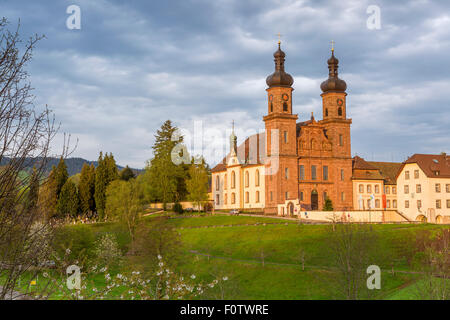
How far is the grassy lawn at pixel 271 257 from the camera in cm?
3559

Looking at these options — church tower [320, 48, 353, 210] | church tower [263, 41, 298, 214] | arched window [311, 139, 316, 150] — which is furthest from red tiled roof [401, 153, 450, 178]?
church tower [263, 41, 298, 214]

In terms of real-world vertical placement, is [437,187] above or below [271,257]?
above

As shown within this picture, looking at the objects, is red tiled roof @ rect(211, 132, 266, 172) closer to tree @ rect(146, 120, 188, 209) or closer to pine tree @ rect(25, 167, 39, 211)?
tree @ rect(146, 120, 188, 209)

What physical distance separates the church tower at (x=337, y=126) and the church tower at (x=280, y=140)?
7.64 m

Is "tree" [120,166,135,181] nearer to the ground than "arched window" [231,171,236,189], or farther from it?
farther from it

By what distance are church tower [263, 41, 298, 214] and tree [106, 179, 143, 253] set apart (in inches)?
765

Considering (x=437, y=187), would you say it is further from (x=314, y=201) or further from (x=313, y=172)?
(x=313, y=172)

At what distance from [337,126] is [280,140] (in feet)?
37.8

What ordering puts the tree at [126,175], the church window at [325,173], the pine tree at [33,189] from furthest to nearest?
the tree at [126,175], the church window at [325,173], the pine tree at [33,189]

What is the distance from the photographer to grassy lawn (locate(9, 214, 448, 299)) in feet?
117

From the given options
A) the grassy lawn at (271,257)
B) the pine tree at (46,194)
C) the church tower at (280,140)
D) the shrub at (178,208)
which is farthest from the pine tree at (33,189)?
the shrub at (178,208)

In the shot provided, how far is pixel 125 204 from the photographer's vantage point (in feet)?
214

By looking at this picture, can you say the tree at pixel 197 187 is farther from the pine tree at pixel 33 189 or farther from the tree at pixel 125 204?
the pine tree at pixel 33 189

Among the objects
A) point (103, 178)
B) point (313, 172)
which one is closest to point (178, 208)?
point (103, 178)
